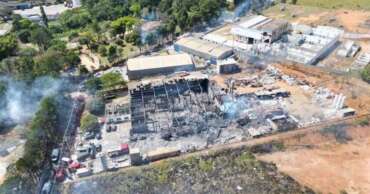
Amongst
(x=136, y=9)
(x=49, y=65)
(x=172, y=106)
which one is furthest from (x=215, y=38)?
(x=49, y=65)

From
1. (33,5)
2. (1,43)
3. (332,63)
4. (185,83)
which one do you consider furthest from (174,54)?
(33,5)

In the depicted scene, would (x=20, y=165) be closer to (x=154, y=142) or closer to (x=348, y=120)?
(x=154, y=142)

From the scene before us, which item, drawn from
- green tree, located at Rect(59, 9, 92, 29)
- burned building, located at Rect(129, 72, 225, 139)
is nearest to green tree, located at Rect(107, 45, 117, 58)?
burned building, located at Rect(129, 72, 225, 139)

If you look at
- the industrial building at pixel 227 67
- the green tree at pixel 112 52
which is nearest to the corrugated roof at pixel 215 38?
the industrial building at pixel 227 67

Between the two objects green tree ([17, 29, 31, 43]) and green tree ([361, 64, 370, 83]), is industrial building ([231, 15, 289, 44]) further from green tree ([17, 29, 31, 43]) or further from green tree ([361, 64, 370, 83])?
green tree ([17, 29, 31, 43])

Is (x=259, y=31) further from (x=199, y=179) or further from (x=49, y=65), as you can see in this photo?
(x=199, y=179)

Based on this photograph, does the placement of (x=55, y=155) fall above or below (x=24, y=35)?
below

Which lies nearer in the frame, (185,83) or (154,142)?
(154,142)

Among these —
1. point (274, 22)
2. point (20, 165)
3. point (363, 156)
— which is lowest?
point (363, 156)
